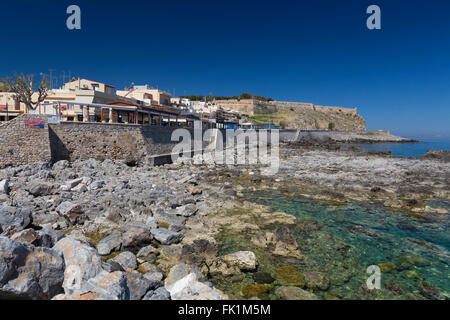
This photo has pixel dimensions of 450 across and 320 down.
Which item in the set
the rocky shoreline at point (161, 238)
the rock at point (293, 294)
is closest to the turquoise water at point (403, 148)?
the rocky shoreline at point (161, 238)

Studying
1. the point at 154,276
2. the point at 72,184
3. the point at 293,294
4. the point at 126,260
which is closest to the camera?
the point at 293,294

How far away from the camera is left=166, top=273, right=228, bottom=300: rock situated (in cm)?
527

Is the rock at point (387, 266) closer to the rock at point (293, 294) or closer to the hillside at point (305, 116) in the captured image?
the rock at point (293, 294)

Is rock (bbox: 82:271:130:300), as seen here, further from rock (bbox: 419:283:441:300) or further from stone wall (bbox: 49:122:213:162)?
stone wall (bbox: 49:122:213:162)

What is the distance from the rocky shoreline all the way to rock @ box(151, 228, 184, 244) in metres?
0.04

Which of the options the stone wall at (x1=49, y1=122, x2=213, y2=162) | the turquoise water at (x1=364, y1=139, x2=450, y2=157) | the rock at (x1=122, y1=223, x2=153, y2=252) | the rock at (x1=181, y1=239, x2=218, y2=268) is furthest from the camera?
the turquoise water at (x1=364, y1=139, x2=450, y2=157)

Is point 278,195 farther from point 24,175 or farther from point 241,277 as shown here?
point 24,175

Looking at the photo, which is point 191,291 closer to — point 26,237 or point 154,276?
point 154,276

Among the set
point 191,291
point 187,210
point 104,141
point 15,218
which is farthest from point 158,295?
point 104,141

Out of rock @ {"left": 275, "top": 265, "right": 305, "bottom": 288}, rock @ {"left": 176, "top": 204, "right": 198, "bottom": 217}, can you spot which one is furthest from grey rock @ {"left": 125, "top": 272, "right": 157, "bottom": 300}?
rock @ {"left": 176, "top": 204, "right": 198, "bottom": 217}

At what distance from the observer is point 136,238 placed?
26.3 ft

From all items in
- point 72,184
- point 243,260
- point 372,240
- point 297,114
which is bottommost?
point 372,240

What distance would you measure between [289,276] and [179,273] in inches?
118
